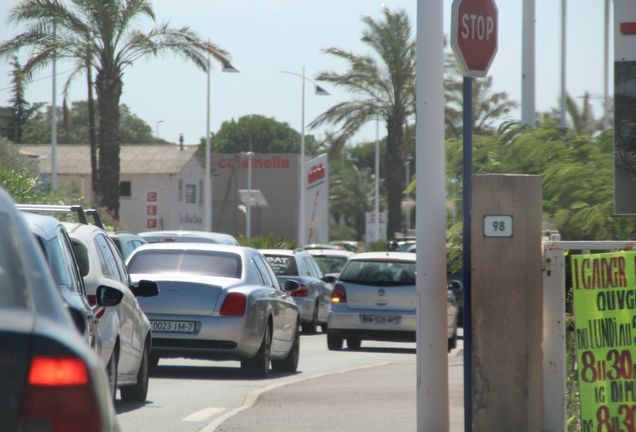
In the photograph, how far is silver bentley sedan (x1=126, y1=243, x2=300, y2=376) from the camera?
1570cm

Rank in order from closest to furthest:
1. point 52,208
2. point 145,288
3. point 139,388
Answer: point 52,208 < point 139,388 < point 145,288

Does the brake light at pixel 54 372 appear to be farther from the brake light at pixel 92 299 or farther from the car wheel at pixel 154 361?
the car wheel at pixel 154 361

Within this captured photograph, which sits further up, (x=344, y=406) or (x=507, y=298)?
(x=507, y=298)

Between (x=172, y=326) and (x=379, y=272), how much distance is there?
7.77 meters

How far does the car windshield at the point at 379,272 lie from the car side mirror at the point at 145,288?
1000 centimetres

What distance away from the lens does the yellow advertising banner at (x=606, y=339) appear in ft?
27.0

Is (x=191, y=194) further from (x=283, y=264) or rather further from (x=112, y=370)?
(x=112, y=370)

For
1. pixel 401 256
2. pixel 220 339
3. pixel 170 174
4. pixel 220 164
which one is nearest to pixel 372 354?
pixel 401 256

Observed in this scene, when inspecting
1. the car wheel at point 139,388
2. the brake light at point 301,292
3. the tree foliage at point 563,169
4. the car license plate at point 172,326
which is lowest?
the car wheel at point 139,388

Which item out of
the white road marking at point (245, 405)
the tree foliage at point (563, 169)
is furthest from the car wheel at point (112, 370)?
the tree foliage at point (563, 169)

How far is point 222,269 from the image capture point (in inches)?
648

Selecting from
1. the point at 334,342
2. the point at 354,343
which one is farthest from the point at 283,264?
the point at 334,342

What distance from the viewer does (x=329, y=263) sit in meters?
35.6

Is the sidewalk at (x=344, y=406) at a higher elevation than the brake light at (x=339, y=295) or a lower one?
lower
